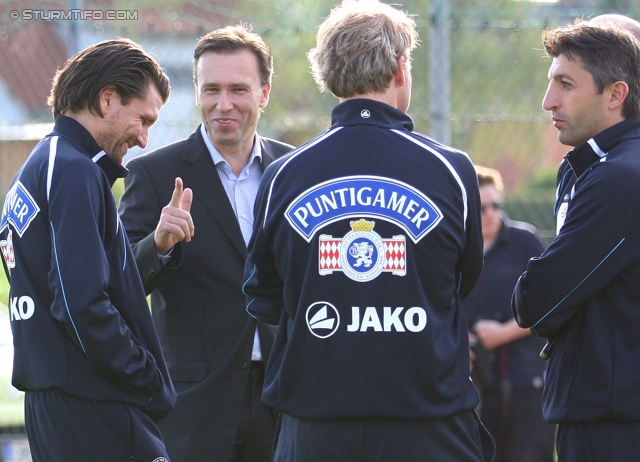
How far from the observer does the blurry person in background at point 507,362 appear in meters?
4.89

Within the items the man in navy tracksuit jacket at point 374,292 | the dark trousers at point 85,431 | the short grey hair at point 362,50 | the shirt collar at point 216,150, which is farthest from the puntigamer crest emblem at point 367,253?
the shirt collar at point 216,150

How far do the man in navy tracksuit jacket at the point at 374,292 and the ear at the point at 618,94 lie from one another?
621 millimetres

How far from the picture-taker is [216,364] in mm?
3373

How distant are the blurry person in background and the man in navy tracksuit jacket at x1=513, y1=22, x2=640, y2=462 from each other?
83.0 inches

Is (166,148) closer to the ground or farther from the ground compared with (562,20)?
closer to the ground

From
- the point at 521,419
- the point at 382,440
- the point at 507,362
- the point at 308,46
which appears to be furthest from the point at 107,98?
the point at 308,46

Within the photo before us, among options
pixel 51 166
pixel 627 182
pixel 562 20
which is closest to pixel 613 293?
pixel 627 182

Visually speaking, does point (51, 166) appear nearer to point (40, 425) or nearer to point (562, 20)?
point (40, 425)

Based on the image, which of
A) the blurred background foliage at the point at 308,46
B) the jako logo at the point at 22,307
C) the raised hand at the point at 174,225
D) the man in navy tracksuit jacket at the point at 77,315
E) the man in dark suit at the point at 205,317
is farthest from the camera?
the blurred background foliage at the point at 308,46

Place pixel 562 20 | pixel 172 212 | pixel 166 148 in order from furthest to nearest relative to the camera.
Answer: pixel 562 20
pixel 166 148
pixel 172 212

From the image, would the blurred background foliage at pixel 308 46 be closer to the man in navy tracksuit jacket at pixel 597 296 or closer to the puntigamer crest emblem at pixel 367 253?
the man in navy tracksuit jacket at pixel 597 296

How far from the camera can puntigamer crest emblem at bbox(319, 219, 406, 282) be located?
2.42 metres

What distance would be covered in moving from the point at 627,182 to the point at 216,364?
163cm

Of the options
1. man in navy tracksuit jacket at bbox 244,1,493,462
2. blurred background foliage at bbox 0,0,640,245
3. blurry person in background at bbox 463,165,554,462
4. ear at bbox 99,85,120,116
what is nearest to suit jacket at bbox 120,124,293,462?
ear at bbox 99,85,120,116
